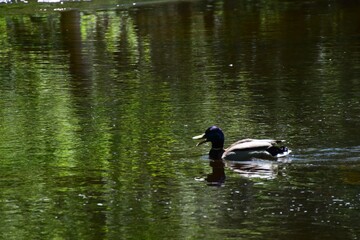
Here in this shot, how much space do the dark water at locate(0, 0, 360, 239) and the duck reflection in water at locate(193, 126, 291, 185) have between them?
0.44ft

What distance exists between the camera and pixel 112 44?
94.4 feet

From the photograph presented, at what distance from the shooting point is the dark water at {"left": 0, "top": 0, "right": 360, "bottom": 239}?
11841 mm

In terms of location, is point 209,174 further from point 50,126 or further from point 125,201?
point 50,126

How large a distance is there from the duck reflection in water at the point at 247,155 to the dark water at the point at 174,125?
0.44 ft

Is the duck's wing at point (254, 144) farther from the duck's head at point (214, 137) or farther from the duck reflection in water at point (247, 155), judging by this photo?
the duck's head at point (214, 137)

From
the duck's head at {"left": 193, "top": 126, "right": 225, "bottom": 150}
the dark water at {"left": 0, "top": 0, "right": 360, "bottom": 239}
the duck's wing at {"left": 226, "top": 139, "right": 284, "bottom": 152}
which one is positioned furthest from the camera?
the duck's head at {"left": 193, "top": 126, "right": 225, "bottom": 150}

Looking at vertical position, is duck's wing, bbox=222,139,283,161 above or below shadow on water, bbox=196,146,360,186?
above

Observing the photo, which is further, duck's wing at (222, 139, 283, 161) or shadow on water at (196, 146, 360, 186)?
duck's wing at (222, 139, 283, 161)

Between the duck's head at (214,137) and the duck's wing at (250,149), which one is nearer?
the duck's wing at (250,149)

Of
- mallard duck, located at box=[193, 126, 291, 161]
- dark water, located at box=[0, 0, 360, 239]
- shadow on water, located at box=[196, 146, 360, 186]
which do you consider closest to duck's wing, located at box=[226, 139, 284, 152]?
mallard duck, located at box=[193, 126, 291, 161]

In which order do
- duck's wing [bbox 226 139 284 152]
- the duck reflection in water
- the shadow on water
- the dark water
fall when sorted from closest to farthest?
the dark water, the shadow on water, the duck reflection in water, duck's wing [bbox 226 139 284 152]

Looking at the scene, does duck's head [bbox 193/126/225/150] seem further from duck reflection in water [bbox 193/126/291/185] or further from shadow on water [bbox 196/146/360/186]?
shadow on water [bbox 196/146/360/186]

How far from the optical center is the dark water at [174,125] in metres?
11.8

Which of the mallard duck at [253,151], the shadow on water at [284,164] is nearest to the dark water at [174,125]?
the shadow on water at [284,164]
